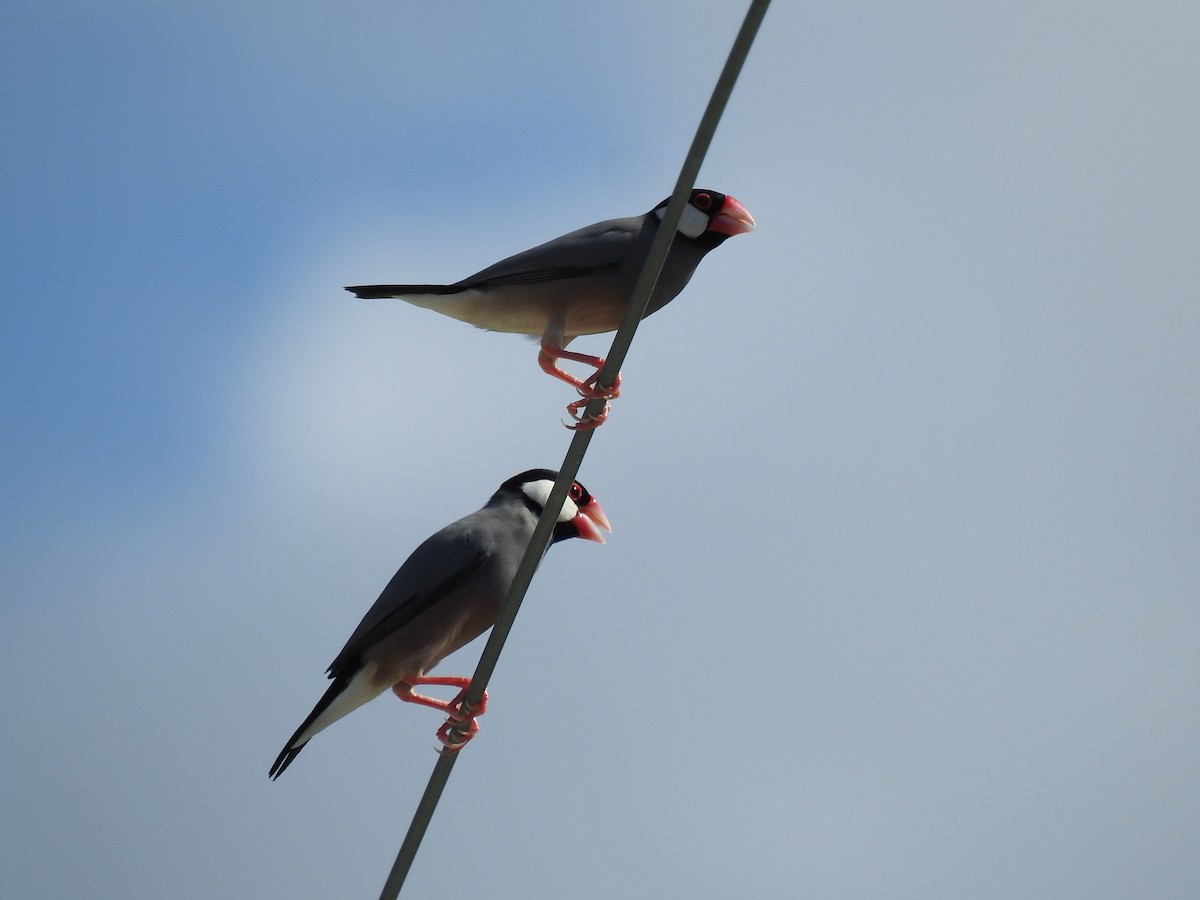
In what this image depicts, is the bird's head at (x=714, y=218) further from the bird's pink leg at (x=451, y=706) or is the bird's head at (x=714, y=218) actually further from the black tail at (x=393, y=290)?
the bird's pink leg at (x=451, y=706)

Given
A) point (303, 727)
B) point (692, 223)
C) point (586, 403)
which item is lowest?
point (303, 727)

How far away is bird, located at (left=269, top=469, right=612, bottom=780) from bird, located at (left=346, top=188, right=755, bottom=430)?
2.24 feet

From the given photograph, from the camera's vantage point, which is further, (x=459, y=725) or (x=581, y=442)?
(x=459, y=725)

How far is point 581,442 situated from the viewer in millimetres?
3176

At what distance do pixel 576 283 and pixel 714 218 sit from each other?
2.29 feet

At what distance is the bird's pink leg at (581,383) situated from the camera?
12.8ft

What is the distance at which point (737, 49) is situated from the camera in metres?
2.54

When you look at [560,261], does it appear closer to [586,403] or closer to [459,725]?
[586,403]

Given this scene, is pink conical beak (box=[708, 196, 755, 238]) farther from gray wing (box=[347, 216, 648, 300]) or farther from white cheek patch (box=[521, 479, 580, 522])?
white cheek patch (box=[521, 479, 580, 522])

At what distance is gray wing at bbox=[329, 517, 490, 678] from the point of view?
4.64 meters

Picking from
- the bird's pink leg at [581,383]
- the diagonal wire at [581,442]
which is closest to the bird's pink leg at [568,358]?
the bird's pink leg at [581,383]

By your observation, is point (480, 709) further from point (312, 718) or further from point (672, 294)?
point (672, 294)

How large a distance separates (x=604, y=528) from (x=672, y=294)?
1202 mm

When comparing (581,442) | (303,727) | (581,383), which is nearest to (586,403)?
(581,383)
